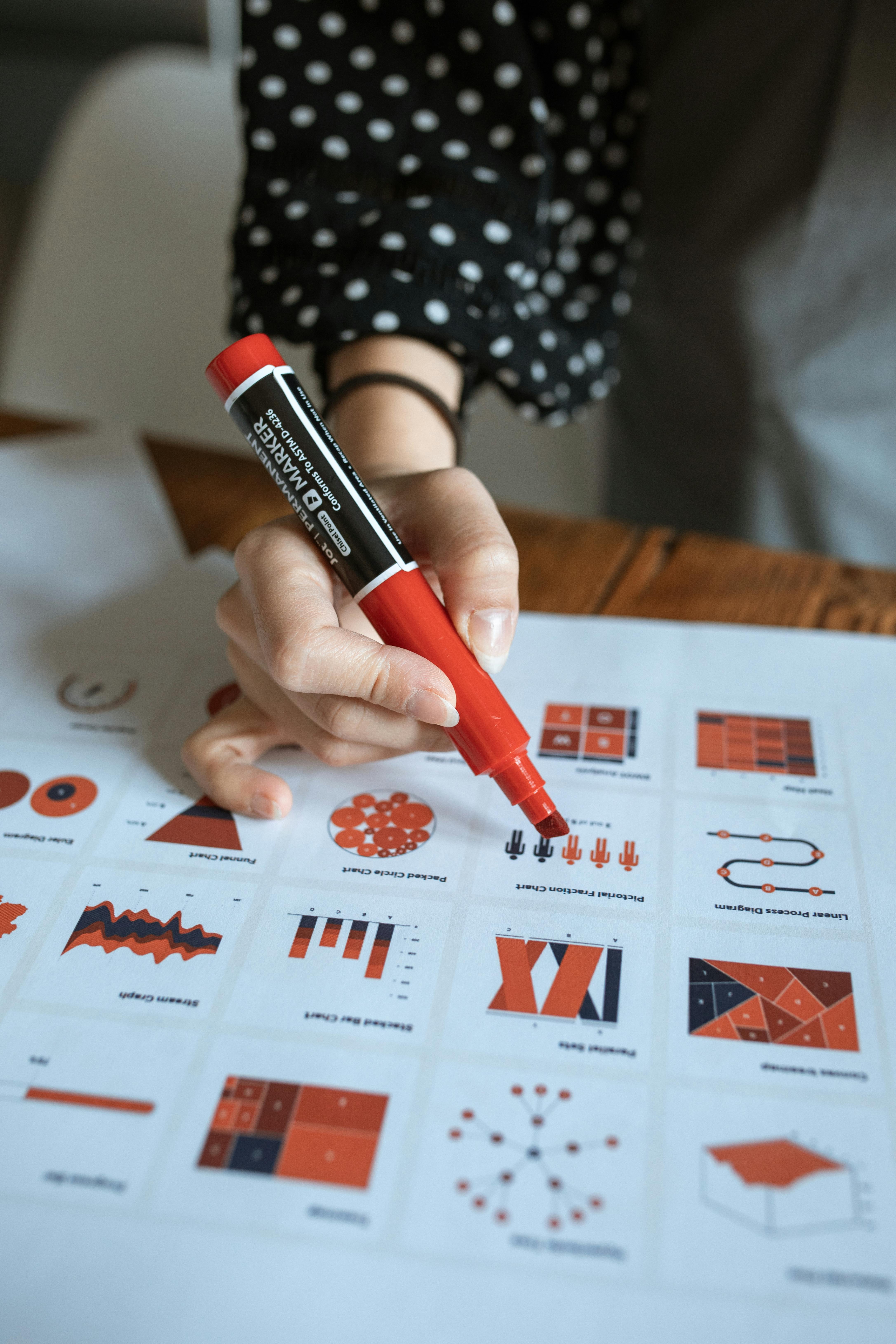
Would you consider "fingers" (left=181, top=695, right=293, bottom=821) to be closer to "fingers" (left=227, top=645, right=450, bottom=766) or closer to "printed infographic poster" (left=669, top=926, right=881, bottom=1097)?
"fingers" (left=227, top=645, right=450, bottom=766)

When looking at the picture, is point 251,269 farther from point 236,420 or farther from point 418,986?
point 418,986

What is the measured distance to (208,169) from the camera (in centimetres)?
92

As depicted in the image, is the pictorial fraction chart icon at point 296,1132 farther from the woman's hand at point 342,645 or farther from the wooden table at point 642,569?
the wooden table at point 642,569

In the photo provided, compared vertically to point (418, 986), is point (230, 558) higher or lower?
Result: higher

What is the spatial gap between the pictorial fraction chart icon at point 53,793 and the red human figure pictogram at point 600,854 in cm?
18

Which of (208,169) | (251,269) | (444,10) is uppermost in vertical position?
(208,169)

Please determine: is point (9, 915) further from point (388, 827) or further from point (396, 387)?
point (396, 387)

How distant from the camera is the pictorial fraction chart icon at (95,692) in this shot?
0.42 meters

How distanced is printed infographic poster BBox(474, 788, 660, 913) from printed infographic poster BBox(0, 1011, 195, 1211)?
0.11 m

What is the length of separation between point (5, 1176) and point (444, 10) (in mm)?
522

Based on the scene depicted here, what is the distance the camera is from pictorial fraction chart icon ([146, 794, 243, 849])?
356mm

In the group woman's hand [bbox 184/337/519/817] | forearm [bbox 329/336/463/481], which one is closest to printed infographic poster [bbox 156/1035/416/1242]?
woman's hand [bbox 184/337/519/817]

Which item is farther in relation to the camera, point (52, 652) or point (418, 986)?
point (52, 652)

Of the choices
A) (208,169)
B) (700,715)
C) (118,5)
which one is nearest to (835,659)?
(700,715)
